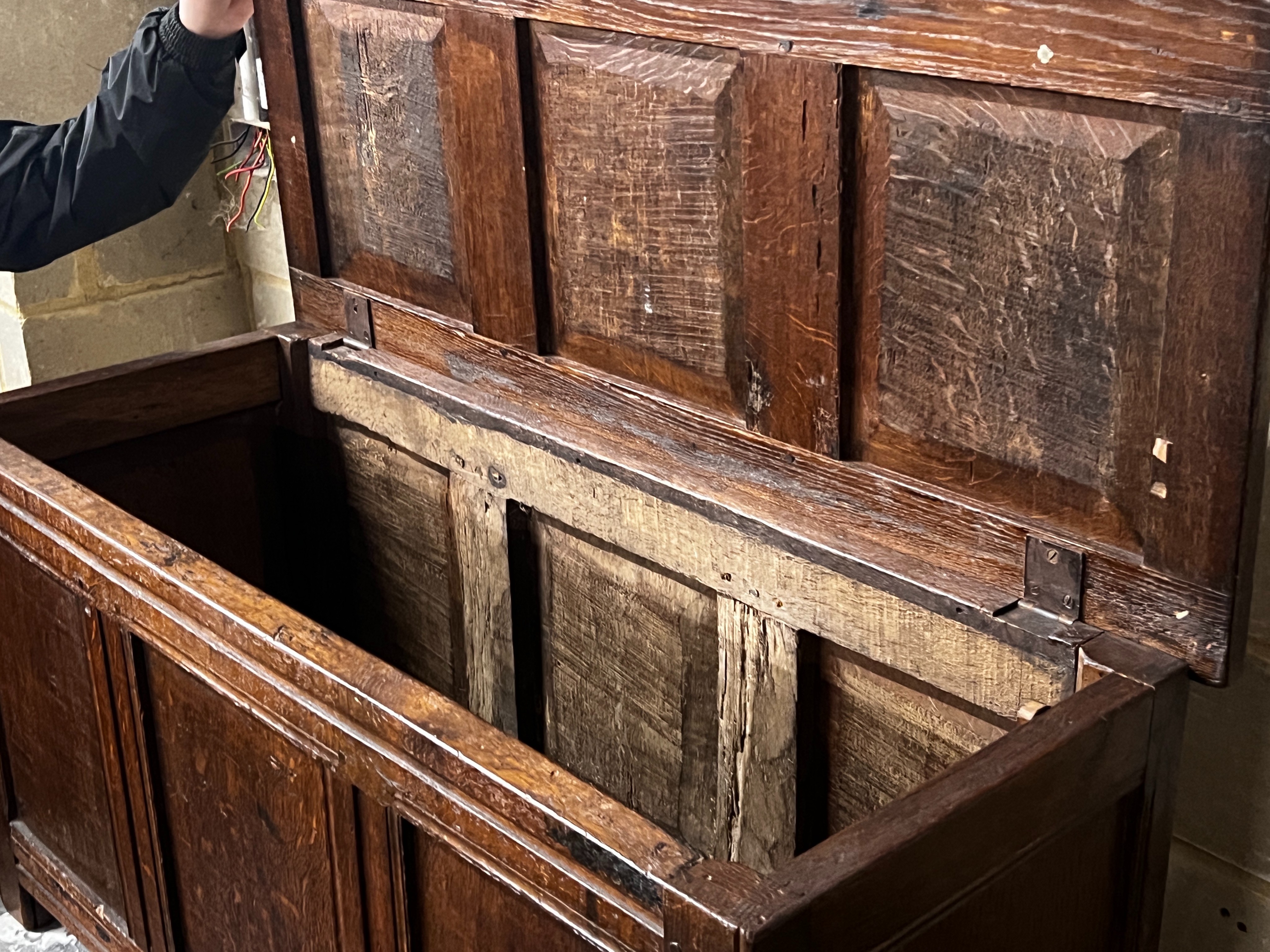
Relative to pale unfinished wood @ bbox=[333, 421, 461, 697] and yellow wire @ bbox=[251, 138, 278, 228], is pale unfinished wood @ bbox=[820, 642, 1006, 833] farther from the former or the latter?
yellow wire @ bbox=[251, 138, 278, 228]

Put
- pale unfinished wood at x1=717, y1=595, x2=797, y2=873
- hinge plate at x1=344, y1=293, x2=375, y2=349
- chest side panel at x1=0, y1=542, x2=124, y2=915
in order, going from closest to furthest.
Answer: pale unfinished wood at x1=717, y1=595, x2=797, y2=873 → chest side panel at x1=0, y1=542, x2=124, y2=915 → hinge plate at x1=344, y1=293, x2=375, y2=349

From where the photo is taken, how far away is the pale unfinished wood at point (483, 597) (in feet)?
7.04

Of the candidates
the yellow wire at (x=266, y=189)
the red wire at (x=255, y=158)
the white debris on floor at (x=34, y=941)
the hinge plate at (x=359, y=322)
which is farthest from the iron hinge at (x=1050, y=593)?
the red wire at (x=255, y=158)

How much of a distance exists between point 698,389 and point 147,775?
0.81 metres

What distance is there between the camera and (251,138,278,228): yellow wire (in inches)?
111

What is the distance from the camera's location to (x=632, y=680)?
204 cm

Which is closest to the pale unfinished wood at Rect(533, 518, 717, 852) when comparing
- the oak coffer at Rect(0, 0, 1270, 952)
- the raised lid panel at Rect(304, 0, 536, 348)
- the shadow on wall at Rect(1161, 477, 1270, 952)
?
the oak coffer at Rect(0, 0, 1270, 952)

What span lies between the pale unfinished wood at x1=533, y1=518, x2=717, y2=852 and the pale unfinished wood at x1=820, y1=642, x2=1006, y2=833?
0.65 ft

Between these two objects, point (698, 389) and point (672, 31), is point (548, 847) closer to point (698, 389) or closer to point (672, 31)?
point (698, 389)

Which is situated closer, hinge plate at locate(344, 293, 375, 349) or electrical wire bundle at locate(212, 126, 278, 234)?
hinge plate at locate(344, 293, 375, 349)

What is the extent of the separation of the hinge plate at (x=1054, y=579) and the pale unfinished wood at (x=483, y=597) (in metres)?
0.86

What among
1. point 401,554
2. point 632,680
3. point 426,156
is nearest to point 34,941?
point 401,554

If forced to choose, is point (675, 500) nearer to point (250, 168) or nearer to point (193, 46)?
point (193, 46)

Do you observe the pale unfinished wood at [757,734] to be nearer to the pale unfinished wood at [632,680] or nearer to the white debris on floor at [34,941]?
the pale unfinished wood at [632,680]
